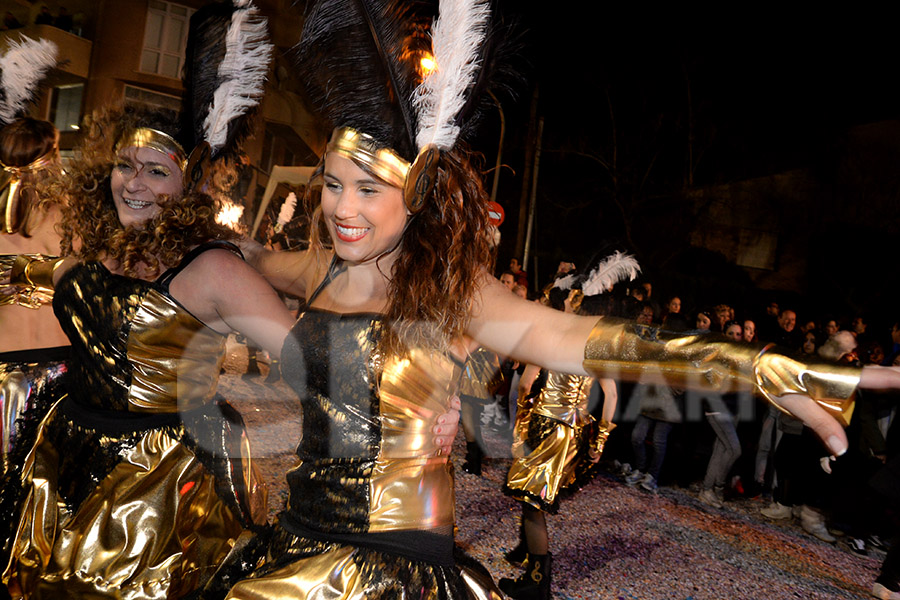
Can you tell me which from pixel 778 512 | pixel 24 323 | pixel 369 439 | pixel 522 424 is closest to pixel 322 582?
pixel 369 439

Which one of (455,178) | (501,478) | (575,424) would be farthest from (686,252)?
(455,178)

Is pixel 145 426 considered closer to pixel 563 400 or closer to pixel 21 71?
pixel 21 71

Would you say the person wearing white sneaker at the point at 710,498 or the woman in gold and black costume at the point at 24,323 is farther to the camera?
the person wearing white sneaker at the point at 710,498

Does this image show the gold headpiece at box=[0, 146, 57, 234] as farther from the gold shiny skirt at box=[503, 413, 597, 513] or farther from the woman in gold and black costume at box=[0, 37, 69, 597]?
the gold shiny skirt at box=[503, 413, 597, 513]

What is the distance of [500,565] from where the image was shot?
450 cm

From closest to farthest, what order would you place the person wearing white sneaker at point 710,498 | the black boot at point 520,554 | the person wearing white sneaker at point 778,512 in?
the black boot at point 520,554 → the person wearing white sneaker at point 778,512 → the person wearing white sneaker at point 710,498

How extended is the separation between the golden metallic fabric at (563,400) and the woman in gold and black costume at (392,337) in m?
3.14

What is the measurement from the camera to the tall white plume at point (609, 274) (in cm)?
582

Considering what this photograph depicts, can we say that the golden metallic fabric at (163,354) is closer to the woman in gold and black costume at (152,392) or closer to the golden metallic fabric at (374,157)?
the woman in gold and black costume at (152,392)

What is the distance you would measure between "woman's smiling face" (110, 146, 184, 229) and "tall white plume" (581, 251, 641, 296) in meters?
4.20

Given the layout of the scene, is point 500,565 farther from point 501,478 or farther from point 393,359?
point 393,359

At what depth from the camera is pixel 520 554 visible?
14.8ft

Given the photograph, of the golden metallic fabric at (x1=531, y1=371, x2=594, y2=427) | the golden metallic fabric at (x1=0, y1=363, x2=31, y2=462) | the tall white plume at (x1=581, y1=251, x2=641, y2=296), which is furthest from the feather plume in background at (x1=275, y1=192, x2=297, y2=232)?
the golden metallic fabric at (x1=0, y1=363, x2=31, y2=462)

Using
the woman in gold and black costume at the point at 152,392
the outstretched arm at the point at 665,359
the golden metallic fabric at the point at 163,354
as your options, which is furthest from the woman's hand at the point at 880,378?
the golden metallic fabric at the point at 163,354
